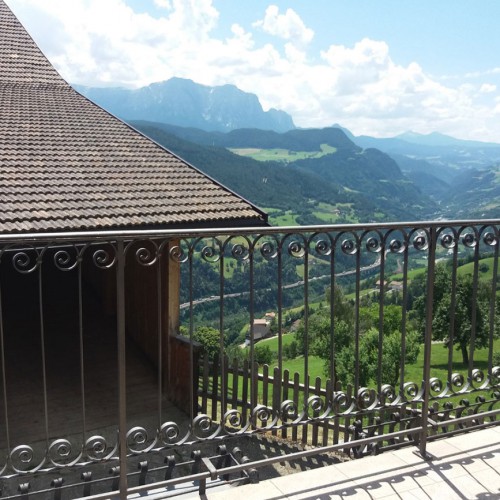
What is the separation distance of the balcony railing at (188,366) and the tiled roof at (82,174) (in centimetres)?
78

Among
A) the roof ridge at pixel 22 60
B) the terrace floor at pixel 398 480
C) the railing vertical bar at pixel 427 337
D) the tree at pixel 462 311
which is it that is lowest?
the tree at pixel 462 311

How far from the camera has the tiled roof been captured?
25.3ft

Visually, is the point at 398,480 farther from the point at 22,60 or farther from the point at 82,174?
the point at 22,60

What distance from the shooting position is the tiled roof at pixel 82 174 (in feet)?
25.3

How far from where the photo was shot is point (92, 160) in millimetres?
10102

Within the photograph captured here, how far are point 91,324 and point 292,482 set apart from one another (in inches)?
347

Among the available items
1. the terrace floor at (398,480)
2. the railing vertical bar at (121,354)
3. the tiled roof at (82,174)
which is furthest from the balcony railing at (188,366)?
the tiled roof at (82,174)

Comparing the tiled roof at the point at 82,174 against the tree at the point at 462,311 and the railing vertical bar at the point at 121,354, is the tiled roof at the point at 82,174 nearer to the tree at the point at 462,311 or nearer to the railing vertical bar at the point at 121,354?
the tree at the point at 462,311

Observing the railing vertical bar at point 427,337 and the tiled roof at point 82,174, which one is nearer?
the railing vertical bar at point 427,337

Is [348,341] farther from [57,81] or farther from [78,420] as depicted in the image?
[78,420]

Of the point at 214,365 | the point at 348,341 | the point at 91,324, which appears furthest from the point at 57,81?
the point at 348,341

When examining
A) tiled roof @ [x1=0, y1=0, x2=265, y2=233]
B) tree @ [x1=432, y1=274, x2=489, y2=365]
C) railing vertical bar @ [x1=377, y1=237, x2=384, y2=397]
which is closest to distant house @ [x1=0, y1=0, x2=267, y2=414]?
tiled roof @ [x1=0, y1=0, x2=265, y2=233]

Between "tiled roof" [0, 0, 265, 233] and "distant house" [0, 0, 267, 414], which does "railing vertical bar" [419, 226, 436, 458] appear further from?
"tiled roof" [0, 0, 265, 233]

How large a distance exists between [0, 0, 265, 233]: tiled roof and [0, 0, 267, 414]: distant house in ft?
0.05
